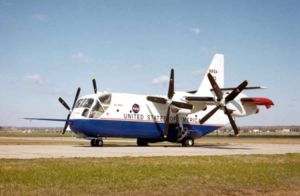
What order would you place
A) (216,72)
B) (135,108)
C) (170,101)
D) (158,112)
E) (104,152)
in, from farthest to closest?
(216,72), (158,112), (170,101), (135,108), (104,152)

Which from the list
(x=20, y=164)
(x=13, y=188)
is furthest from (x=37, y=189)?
(x=20, y=164)

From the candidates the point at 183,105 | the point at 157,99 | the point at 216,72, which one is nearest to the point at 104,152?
the point at 157,99

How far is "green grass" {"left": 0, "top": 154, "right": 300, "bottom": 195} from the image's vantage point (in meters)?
12.5

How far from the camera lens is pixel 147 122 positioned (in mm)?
41219

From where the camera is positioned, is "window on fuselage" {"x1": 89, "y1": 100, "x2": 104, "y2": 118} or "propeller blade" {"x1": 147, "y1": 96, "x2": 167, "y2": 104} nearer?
"window on fuselage" {"x1": 89, "y1": 100, "x2": 104, "y2": 118}

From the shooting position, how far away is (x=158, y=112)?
42312 millimetres

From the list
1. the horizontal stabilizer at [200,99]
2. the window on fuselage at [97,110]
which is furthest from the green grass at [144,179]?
the horizontal stabilizer at [200,99]

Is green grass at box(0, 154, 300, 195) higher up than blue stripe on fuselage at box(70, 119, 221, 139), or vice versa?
blue stripe on fuselage at box(70, 119, 221, 139)

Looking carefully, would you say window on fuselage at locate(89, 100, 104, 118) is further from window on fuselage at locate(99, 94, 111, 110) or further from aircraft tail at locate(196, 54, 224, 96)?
aircraft tail at locate(196, 54, 224, 96)

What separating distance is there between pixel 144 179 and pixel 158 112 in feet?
91.2

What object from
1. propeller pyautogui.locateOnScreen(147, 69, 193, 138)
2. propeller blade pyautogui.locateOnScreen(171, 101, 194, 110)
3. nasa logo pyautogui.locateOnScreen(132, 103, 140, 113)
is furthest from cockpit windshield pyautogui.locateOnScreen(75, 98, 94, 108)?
propeller blade pyautogui.locateOnScreen(171, 101, 194, 110)

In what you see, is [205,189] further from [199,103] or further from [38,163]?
[199,103]

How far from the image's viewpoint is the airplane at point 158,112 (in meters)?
37.3

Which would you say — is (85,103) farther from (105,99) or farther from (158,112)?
(158,112)
